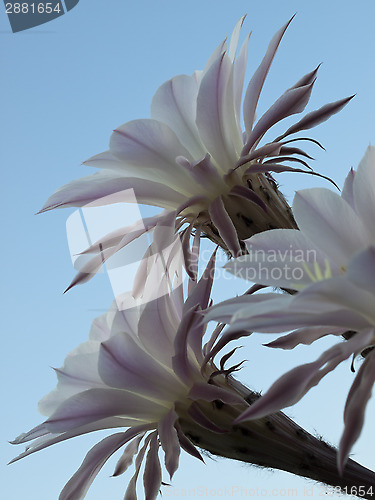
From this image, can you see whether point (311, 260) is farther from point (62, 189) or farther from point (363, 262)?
point (62, 189)

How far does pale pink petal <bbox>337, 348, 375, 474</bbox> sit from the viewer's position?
1.25ft

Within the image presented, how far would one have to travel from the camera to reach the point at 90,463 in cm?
59

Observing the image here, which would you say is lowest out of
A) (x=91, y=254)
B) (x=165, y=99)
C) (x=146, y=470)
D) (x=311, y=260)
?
(x=146, y=470)

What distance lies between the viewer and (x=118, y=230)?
0.68 meters

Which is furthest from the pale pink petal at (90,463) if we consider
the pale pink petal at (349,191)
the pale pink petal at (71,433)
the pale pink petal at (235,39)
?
the pale pink petal at (235,39)

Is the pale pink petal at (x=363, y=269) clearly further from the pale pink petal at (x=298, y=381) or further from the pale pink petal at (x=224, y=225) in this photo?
the pale pink petal at (x=224, y=225)

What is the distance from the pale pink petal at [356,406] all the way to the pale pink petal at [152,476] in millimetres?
228

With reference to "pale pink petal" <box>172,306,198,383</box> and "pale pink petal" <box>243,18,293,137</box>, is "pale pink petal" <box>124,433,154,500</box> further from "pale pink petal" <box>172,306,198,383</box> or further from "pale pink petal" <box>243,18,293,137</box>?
"pale pink petal" <box>243,18,293,137</box>

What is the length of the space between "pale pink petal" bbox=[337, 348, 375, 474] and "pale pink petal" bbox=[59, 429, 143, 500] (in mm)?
247

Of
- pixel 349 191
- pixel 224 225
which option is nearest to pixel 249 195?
pixel 224 225

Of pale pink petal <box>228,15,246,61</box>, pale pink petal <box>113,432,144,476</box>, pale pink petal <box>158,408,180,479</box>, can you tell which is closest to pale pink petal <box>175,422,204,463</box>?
pale pink petal <box>158,408,180,479</box>

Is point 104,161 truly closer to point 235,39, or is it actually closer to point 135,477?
point 235,39

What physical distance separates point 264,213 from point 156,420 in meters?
0.24

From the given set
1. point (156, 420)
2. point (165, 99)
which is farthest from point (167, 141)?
point (156, 420)
